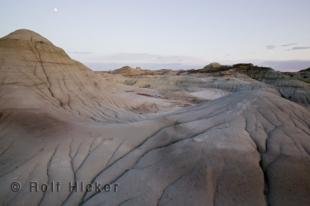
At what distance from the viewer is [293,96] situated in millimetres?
21531

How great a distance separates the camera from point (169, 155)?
477 cm

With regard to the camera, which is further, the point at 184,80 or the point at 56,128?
the point at 184,80

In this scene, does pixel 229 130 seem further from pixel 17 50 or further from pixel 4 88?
pixel 17 50

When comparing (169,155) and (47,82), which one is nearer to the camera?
(169,155)

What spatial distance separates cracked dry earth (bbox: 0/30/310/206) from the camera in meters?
3.98

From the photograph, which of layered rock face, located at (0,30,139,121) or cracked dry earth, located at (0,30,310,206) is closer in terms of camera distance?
cracked dry earth, located at (0,30,310,206)

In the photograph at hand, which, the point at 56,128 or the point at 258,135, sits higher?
the point at 258,135

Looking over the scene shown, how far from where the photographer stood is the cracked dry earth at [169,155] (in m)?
3.98

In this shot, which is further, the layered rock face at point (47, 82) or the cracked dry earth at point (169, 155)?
the layered rock face at point (47, 82)

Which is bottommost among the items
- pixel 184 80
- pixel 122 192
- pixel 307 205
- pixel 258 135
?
pixel 184 80

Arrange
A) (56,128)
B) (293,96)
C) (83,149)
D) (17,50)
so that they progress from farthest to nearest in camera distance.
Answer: (293,96)
(17,50)
(56,128)
(83,149)

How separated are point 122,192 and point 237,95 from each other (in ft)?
12.6

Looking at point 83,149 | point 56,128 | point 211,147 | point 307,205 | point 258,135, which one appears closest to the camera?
point 307,205

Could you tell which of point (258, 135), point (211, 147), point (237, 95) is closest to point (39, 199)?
point (211, 147)
